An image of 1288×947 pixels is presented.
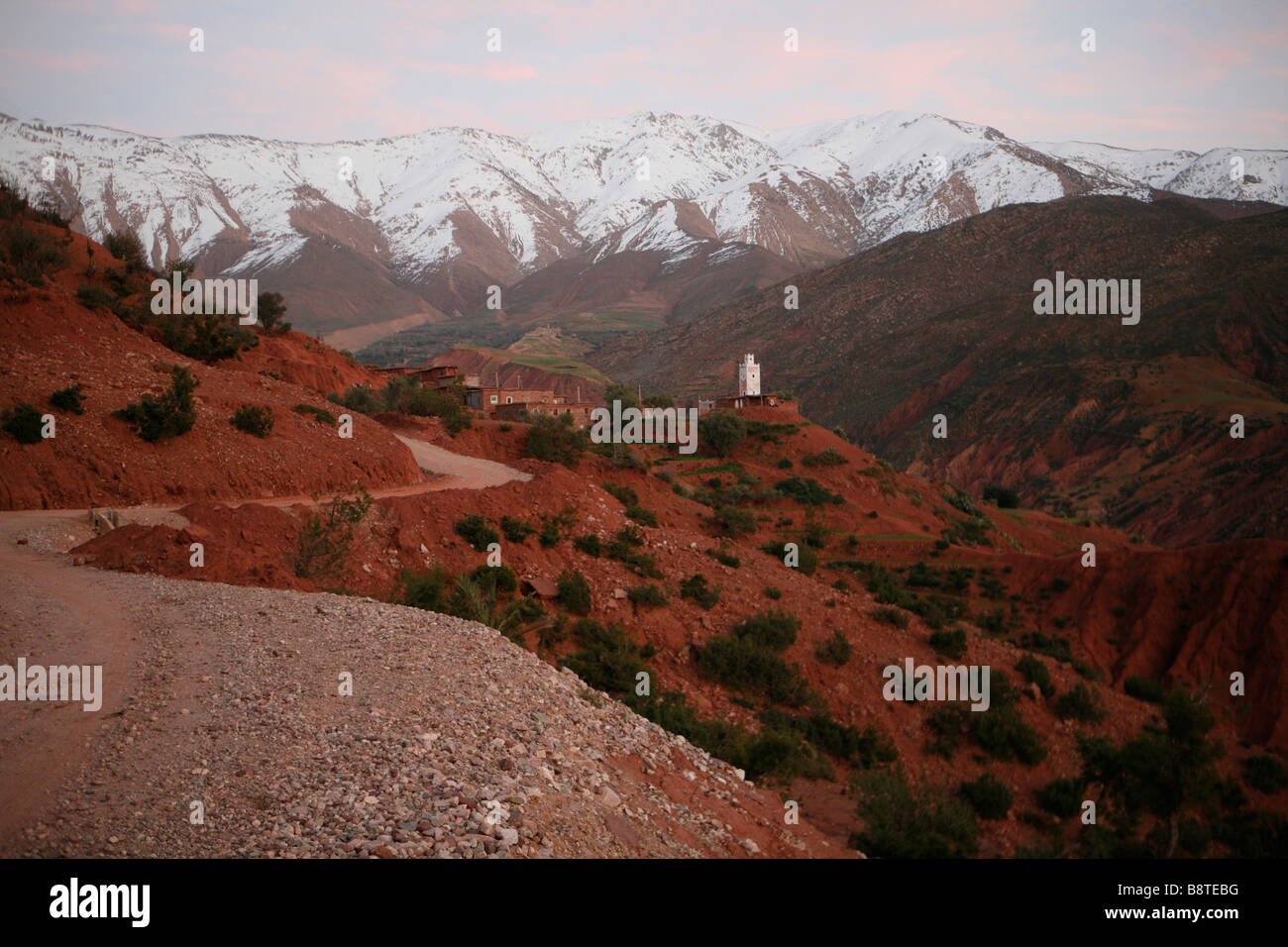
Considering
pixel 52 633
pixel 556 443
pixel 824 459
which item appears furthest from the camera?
pixel 824 459

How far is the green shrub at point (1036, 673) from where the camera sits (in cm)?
1912

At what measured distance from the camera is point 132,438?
1705cm

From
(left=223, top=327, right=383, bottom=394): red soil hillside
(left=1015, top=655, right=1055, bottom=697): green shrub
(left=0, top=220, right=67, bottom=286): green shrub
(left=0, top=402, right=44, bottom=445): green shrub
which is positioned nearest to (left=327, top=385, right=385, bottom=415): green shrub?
(left=223, top=327, right=383, bottom=394): red soil hillside

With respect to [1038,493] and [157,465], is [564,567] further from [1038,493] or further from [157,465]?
[1038,493]

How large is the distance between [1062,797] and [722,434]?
2942cm

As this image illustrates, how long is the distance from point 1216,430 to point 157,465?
62.8 metres

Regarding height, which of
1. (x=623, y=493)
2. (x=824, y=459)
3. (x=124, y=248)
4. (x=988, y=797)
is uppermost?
(x=124, y=248)

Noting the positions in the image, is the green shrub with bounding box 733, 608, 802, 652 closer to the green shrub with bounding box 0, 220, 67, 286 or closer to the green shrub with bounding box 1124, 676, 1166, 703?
the green shrub with bounding box 1124, 676, 1166, 703

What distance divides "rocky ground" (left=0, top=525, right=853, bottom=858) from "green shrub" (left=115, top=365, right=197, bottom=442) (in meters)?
7.57

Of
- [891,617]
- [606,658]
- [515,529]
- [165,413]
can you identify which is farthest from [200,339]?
[891,617]

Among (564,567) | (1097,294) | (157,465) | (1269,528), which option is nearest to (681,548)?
(564,567)

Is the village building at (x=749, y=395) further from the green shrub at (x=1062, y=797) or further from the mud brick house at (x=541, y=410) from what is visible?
the green shrub at (x=1062, y=797)

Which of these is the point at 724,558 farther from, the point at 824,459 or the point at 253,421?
the point at 824,459

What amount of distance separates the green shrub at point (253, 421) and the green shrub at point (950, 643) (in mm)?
15382
